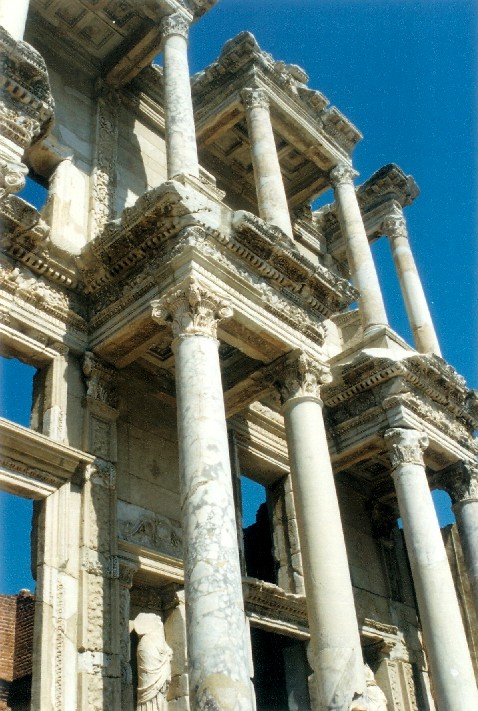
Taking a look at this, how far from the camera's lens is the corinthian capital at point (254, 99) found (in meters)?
15.9

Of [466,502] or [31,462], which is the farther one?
[466,502]

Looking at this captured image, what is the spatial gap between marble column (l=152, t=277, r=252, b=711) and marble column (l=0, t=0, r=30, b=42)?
13.1ft

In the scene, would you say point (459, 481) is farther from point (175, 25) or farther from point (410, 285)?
point (175, 25)

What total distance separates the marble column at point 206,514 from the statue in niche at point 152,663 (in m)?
2.33

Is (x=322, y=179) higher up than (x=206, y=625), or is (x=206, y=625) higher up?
(x=322, y=179)

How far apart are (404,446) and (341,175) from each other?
22.3 feet

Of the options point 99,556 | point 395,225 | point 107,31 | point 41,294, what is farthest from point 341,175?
point 99,556

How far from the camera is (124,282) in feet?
38.8

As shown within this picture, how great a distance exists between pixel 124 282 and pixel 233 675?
607 centimetres

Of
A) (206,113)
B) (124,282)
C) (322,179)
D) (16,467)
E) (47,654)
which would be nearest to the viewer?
(47,654)

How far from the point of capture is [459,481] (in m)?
16.0

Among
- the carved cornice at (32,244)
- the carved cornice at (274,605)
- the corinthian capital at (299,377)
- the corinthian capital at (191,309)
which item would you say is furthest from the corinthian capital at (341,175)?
the carved cornice at (274,605)

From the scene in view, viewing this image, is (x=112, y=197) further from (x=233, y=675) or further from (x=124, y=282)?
(x=233, y=675)

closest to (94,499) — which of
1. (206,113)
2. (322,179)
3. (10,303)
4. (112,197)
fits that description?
(10,303)
